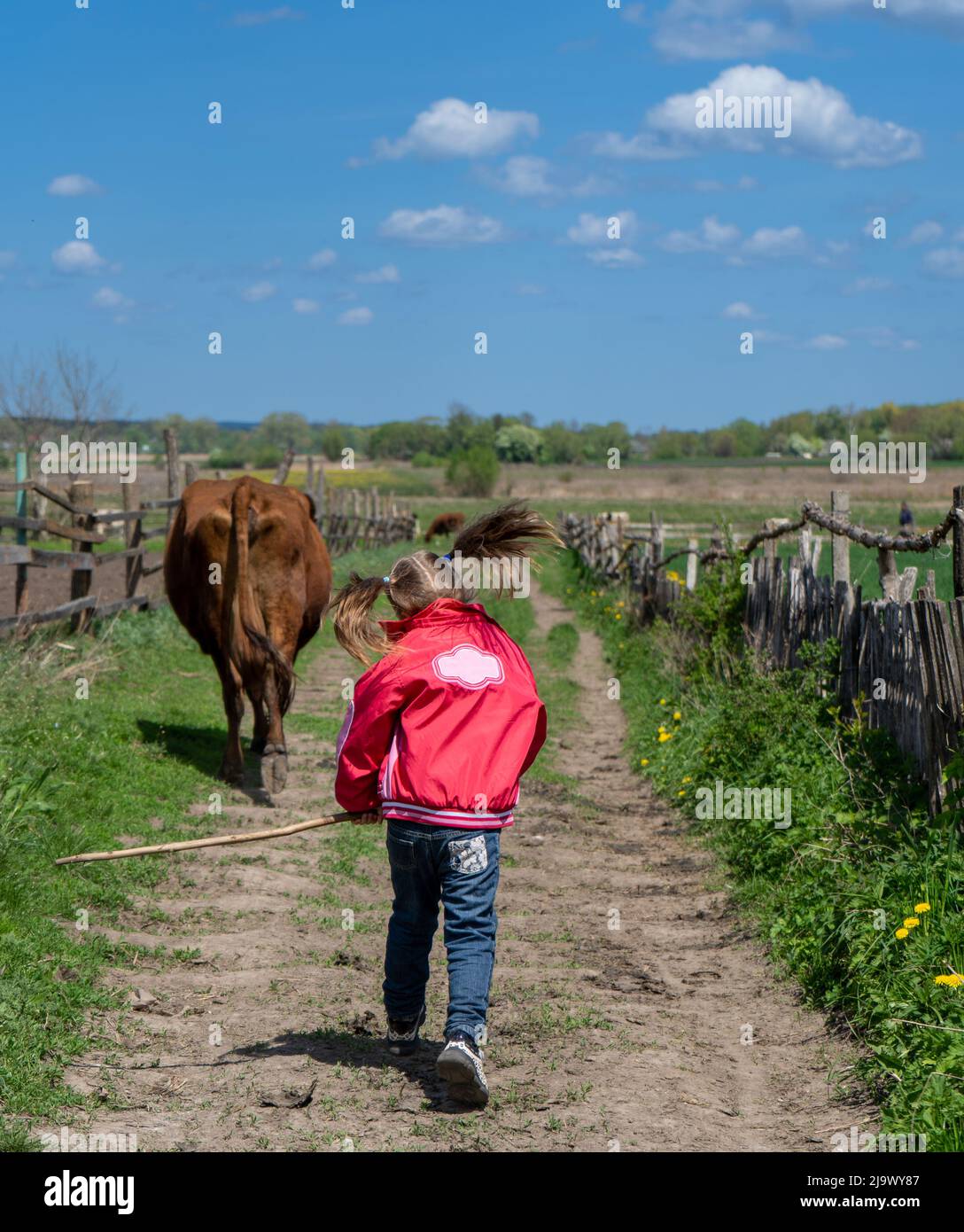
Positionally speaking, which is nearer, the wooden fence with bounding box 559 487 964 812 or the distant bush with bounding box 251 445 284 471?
the wooden fence with bounding box 559 487 964 812

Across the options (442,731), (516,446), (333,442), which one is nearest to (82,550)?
(442,731)

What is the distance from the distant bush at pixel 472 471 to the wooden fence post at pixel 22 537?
6638 cm

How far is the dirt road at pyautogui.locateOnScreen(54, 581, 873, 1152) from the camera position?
144 inches

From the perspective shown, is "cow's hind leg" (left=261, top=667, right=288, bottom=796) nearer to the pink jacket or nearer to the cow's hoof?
the cow's hoof

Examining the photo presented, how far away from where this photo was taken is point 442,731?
398cm

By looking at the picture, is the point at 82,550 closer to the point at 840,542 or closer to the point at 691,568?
the point at 691,568

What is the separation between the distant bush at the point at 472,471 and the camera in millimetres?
78625

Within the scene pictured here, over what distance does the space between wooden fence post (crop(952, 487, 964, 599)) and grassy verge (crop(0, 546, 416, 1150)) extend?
356 cm

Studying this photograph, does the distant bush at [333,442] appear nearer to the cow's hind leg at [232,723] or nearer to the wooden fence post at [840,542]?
the cow's hind leg at [232,723]

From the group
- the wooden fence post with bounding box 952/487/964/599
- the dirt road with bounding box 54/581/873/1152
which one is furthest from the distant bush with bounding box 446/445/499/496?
the wooden fence post with bounding box 952/487/964/599

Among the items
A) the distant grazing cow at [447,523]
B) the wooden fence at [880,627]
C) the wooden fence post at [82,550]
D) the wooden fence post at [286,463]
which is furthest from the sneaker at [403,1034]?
the distant grazing cow at [447,523]

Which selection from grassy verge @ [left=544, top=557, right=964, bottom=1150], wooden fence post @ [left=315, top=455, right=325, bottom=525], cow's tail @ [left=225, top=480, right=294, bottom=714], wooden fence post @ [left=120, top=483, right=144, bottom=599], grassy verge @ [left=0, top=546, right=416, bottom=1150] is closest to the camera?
grassy verge @ [left=544, top=557, right=964, bottom=1150]

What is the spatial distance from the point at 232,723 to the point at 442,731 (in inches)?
185

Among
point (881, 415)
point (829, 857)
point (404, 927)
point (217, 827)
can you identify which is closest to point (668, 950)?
point (829, 857)
